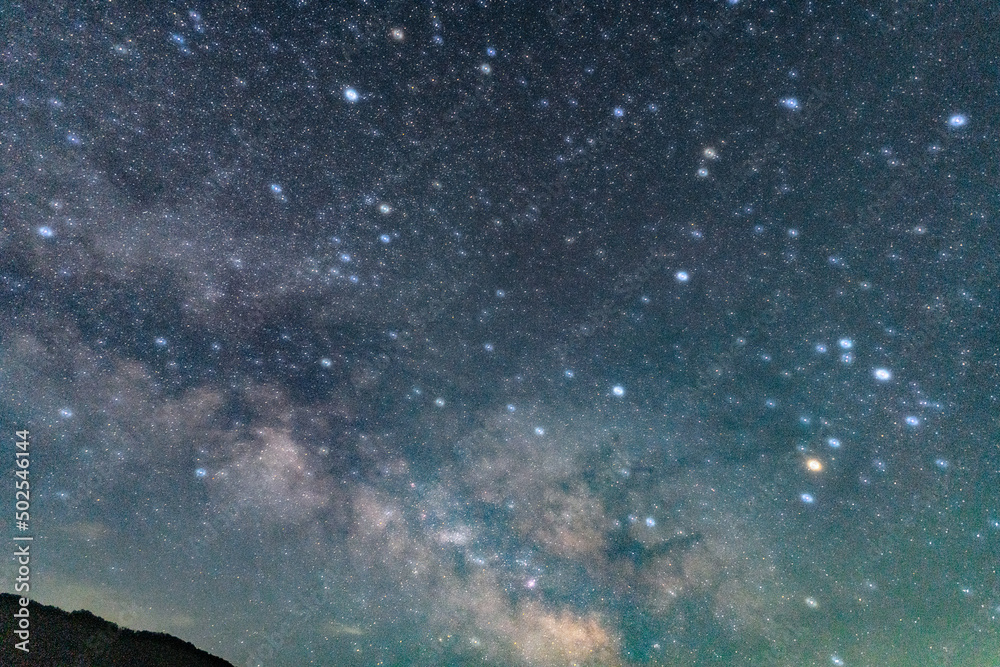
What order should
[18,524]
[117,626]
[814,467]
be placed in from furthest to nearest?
[814,467], [18,524], [117,626]

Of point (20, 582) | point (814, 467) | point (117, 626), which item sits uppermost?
point (814, 467)

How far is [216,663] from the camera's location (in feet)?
16.0

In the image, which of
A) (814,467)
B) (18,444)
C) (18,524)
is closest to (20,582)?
(18,524)

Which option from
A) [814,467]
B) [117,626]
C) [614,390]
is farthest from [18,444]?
[814,467]

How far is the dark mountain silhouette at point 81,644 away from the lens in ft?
12.9

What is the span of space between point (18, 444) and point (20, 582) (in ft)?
11.1

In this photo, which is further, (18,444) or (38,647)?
(18,444)

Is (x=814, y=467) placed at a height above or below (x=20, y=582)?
above

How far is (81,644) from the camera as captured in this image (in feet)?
13.8

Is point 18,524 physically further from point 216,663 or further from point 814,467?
point 814,467

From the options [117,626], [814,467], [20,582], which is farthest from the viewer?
[814,467]

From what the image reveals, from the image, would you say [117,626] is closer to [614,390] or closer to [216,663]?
[216,663]

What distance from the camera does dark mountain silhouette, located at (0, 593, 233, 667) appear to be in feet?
12.9

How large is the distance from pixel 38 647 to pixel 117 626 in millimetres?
595
